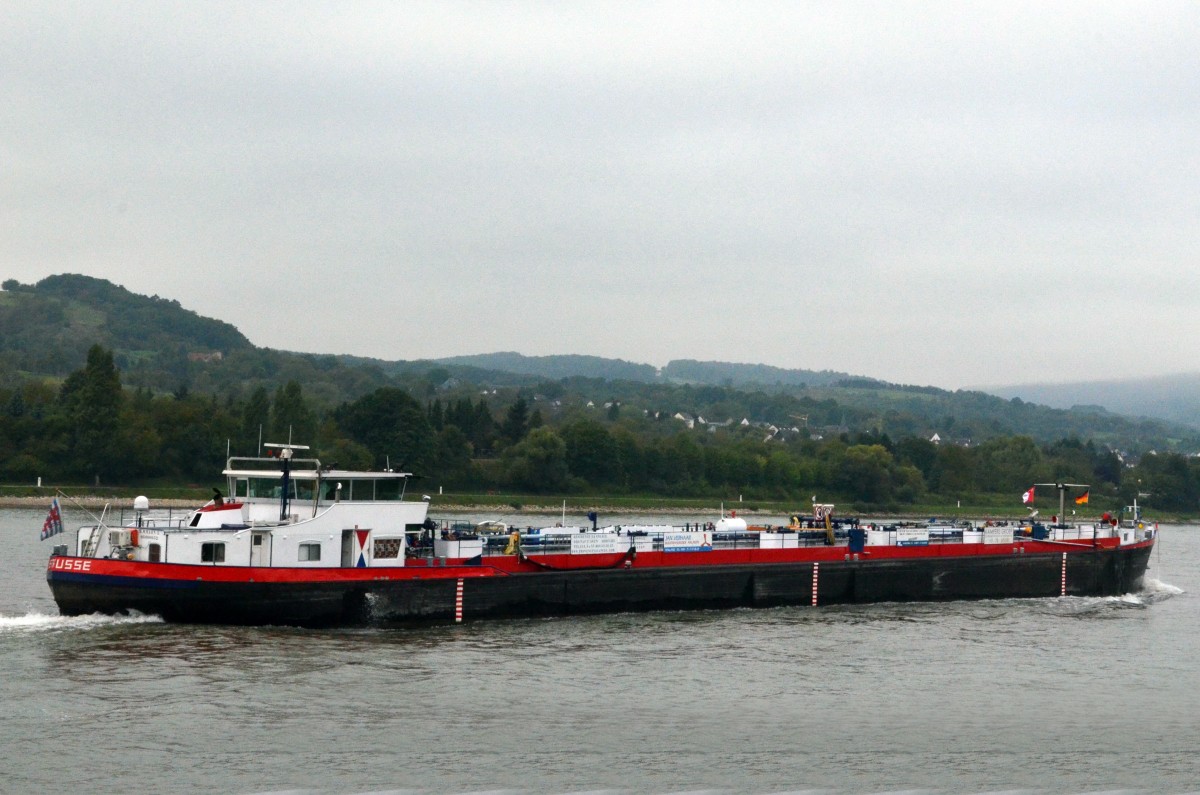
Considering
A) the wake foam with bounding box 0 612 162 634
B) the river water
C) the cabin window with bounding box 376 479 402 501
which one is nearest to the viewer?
the river water

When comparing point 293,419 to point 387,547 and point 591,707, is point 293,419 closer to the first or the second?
point 387,547

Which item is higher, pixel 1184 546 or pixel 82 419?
pixel 82 419

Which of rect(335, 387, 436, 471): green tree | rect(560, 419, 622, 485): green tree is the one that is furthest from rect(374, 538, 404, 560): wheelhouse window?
rect(560, 419, 622, 485): green tree

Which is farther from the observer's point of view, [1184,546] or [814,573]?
[1184,546]

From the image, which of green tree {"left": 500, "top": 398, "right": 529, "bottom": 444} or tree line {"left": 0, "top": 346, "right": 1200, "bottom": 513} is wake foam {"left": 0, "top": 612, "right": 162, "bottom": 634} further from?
green tree {"left": 500, "top": 398, "right": 529, "bottom": 444}

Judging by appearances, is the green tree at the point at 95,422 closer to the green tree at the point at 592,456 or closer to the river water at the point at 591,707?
the green tree at the point at 592,456

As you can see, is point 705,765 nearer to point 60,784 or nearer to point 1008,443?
point 60,784

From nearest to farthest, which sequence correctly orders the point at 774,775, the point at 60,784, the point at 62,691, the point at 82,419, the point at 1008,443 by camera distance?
the point at 60,784 → the point at 774,775 → the point at 62,691 → the point at 82,419 → the point at 1008,443

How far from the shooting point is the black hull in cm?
3456

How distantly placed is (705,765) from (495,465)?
305ft

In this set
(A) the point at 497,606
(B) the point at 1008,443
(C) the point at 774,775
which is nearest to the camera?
(C) the point at 774,775

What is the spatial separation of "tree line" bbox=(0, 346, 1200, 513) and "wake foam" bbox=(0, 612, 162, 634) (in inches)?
1868

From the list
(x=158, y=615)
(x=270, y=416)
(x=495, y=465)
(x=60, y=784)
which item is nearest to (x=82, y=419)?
(x=270, y=416)

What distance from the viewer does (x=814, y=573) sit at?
45.4 meters
